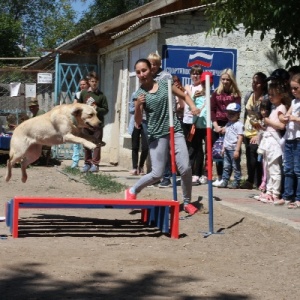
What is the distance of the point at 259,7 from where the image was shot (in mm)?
10844

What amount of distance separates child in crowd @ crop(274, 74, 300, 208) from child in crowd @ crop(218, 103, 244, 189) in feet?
6.19

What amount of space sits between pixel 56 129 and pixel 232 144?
11.4 ft

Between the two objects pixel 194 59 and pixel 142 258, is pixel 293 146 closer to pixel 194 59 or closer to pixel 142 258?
pixel 142 258

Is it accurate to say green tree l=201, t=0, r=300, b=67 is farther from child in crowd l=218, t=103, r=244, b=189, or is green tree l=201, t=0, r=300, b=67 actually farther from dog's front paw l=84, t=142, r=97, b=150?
dog's front paw l=84, t=142, r=97, b=150

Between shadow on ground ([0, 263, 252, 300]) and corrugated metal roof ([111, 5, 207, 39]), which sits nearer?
shadow on ground ([0, 263, 252, 300])

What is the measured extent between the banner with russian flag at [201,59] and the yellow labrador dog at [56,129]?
5.45 m

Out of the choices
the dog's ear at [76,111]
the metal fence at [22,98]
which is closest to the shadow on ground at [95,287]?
the dog's ear at [76,111]

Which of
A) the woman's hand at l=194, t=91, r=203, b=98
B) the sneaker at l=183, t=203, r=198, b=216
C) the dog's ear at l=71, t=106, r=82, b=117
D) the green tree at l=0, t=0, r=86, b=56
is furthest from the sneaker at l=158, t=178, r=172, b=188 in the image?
the green tree at l=0, t=0, r=86, b=56

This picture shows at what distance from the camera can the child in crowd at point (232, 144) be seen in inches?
488

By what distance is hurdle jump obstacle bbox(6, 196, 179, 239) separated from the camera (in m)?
8.40

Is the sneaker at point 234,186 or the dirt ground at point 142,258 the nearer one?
the dirt ground at point 142,258

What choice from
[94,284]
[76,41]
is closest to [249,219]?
[94,284]

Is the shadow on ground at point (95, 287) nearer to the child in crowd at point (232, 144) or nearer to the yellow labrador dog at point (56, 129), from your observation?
the yellow labrador dog at point (56, 129)

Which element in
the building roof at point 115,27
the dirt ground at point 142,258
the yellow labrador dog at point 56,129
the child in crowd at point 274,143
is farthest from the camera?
the building roof at point 115,27
